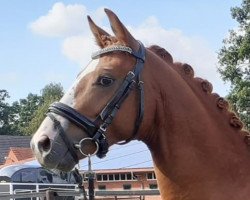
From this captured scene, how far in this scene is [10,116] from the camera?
8669 cm

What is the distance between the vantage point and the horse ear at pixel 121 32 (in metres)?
2.60

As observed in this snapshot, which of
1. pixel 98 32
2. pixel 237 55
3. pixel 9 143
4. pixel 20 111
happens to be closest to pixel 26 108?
pixel 20 111

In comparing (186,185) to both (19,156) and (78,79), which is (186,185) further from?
(19,156)

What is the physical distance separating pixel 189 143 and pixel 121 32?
650 millimetres

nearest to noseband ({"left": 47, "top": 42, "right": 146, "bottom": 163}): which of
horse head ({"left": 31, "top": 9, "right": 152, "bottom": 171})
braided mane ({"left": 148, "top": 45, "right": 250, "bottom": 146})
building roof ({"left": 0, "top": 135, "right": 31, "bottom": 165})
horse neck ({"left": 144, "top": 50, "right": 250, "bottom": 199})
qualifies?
horse head ({"left": 31, "top": 9, "right": 152, "bottom": 171})

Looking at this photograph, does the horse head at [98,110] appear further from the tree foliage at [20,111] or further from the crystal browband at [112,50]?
the tree foliage at [20,111]

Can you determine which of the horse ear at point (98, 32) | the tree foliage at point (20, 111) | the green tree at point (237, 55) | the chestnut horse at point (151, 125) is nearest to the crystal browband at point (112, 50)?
the chestnut horse at point (151, 125)

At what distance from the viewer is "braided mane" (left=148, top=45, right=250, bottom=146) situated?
8.93 feet

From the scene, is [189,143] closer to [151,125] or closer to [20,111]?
[151,125]

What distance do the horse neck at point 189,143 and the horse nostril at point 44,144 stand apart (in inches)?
19.7

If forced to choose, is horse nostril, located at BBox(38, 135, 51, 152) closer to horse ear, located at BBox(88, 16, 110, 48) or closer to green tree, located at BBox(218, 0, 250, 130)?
horse ear, located at BBox(88, 16, 110, 48)

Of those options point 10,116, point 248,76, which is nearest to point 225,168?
point 248,76

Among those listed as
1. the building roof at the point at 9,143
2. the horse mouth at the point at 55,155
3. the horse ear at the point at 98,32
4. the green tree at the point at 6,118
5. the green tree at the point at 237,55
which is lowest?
the horse mouth at the point at 55,155

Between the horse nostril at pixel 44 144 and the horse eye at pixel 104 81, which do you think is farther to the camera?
the horse eye at pixel 104 81
